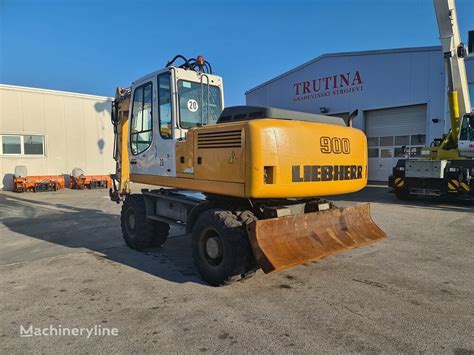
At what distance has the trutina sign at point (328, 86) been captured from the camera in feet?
70.4

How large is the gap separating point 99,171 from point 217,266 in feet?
57.7

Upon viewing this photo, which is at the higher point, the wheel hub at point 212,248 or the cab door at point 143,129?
the cab door at point 143,129

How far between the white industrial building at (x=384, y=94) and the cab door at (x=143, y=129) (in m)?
13.6

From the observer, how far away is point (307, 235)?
4.99 m

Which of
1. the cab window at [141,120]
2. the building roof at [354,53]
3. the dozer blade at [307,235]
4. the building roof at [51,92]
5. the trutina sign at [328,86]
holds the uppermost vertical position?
the building roof at [354,53]

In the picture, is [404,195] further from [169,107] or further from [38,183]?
[38,183]

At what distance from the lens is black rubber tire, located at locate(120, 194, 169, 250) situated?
6684 millimetres

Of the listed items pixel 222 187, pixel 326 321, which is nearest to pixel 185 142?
pixel 222 187

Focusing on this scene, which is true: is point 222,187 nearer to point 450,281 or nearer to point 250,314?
point 250,314

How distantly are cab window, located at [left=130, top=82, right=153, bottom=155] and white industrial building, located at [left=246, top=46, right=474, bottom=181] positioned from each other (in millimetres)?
13617

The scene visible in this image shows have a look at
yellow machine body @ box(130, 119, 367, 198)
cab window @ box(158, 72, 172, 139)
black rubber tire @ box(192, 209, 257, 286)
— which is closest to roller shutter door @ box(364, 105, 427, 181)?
yellow machine body @ box(130, 119, 367, 198)

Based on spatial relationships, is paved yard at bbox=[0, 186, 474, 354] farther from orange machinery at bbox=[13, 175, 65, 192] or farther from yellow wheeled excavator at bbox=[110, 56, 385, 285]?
orange machinery at bbox=[13, 175, 65, 192]

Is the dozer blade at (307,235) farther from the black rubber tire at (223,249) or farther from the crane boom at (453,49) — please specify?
the crane boom at (453,49)

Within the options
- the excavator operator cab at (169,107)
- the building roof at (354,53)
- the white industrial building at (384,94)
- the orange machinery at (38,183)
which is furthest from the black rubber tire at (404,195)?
the orange machinery at (38,183)
